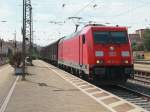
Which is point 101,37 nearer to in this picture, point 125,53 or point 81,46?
point 125,53

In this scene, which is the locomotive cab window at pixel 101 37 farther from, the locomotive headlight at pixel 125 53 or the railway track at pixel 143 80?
the railway track at pixel 143 80

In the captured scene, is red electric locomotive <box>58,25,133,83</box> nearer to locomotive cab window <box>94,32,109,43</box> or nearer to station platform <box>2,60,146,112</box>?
locomotive cab window <box>94,32,109,43</box>

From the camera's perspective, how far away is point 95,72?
2309cm

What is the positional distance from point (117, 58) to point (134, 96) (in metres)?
4.32

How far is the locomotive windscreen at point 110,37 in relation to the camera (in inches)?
950

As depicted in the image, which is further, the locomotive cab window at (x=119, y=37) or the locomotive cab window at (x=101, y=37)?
the locomotive cab window at (x=119, y=37)

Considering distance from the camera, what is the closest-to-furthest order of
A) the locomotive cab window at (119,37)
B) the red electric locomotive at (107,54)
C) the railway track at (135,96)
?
1. the railway track at (135,96)
2. the red electric locomotive at (107,54)
3. the locomotive cab window at (119,37)

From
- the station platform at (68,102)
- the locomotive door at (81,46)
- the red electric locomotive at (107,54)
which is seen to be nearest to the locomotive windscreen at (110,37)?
the red electric locomotive at (107,54)

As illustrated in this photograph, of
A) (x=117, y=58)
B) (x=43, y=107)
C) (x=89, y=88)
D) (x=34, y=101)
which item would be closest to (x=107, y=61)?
(x=117, y=58)

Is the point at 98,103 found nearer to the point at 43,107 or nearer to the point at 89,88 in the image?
the point at 43,107

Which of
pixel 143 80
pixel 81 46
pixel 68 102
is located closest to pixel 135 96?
pixel 68 102

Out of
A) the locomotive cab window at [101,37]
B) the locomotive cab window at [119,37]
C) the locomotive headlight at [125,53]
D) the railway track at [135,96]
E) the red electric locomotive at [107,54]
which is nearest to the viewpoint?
the railway track at [135,96]

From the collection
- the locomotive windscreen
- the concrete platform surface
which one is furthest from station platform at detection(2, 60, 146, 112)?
the locomotive windscreen

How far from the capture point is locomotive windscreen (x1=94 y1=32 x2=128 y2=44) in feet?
79.2
